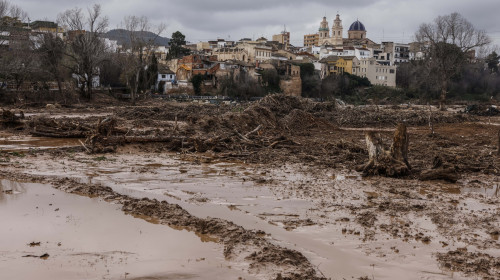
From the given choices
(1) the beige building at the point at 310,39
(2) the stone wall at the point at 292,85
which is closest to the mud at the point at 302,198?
(2) the stone wall at the point at 292,85

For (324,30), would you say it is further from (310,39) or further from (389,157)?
(389,157)

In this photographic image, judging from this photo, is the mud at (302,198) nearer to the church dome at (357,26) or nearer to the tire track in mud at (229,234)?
the tire track in mud at (229,234)

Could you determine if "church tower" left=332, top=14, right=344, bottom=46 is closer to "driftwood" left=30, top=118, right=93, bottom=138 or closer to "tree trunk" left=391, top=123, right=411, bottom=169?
"driftwood" left=30, top=118, right=93, bottom=138

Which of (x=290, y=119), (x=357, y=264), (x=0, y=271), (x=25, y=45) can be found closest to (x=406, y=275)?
(x=357, y=264)

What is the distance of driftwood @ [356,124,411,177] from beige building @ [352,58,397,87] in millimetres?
71036

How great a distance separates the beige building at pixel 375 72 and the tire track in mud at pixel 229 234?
75.8 meters

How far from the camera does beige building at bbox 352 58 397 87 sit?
8006 cm

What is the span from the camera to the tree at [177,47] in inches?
2971

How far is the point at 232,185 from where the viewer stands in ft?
34.4

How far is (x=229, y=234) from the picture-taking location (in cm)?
681

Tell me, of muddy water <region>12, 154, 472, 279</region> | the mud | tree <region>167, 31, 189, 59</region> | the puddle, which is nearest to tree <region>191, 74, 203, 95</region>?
tree <region>167, 31, 189, 59</region>

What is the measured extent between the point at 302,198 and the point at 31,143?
11335 mm

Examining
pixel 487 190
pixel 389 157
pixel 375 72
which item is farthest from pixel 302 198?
pixel 375 72

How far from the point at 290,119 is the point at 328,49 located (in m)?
77.2
